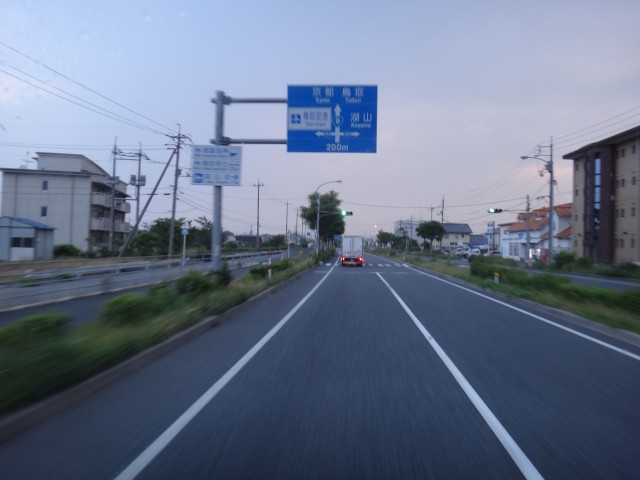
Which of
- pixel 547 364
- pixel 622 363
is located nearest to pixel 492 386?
pixel 547 364

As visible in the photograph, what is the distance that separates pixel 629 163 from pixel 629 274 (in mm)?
18805

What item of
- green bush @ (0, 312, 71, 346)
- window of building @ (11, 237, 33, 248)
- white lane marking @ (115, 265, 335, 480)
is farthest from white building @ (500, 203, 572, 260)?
green bush @ (0, 312, 71, 346)

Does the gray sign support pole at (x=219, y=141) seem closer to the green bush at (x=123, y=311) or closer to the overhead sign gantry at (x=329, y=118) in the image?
the overhead sign gantry at (x=329, y=118)

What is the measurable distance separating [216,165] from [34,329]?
11284mm

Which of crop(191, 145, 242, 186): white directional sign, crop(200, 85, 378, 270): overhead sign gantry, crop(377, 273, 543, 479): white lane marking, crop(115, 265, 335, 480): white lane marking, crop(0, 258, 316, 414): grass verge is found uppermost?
crop(200, 85, 378, 270): overhead sign gantry

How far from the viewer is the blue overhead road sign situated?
17203mm

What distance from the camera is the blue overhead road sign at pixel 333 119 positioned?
17203mm

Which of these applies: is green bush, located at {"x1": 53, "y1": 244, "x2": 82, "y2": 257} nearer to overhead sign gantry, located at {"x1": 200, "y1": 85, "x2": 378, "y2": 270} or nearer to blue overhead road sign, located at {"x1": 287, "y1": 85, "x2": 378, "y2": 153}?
overhead sign gantry, located at {"x1": 200, "y1": 85, "x2": 378, "y2": 270}

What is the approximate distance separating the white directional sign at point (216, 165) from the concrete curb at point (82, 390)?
7103 millimetres

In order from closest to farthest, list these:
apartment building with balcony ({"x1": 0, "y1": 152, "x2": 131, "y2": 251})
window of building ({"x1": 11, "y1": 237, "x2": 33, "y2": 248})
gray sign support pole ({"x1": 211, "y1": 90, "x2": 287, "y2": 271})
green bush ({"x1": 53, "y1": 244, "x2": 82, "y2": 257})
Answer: gray sign support pole ({"x1": 211, "y1": 90, "x2": 287, "y2": 271}) < window of building ({"x1": 11, "y1": 237, "x2": 33, "y2": 248}) < green bush ({"x1": 53, "y1": 244, "x2": 82, "y2": 257}) < apartment building with balcony ({"x1": 0, "y1": 152, "x2": 131, "y2": 251})

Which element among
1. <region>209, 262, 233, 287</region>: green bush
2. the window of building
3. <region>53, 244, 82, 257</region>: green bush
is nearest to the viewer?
<region>209, 262, 233, 287</region>: green bush

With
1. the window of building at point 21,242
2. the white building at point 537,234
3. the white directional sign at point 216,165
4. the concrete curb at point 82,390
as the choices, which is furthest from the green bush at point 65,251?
the white building at point 537,234

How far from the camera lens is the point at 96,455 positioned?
15.7ft

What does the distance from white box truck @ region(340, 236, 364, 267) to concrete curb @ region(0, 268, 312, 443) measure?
149ft
